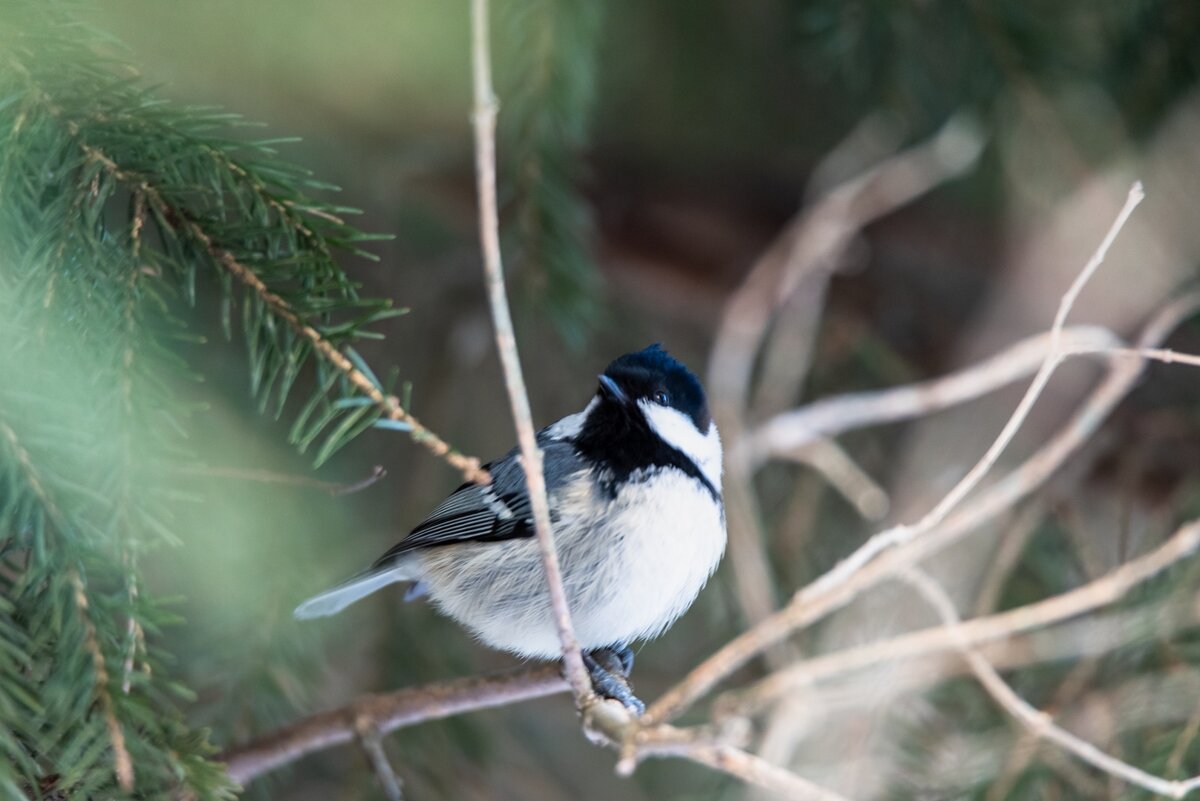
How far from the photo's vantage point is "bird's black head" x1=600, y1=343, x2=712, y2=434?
1.00 metres

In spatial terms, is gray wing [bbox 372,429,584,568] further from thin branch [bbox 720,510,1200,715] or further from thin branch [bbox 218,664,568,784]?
thin branch [bbox 720,510,1200,715]

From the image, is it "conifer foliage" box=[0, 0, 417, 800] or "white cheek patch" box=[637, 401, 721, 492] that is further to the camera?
"white cheek patch" box=[637, 401, 721, 492]

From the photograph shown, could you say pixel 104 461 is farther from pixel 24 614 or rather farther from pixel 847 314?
pixel 847 314

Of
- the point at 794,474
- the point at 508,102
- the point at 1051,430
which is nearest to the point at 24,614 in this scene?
the point at 508,102

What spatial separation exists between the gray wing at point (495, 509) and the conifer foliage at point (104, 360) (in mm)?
372

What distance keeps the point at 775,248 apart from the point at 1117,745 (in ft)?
2.61

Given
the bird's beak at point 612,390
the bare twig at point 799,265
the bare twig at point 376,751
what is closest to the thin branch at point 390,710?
the bare twig at point 376,751

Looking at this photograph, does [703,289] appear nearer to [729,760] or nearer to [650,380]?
[650,380]

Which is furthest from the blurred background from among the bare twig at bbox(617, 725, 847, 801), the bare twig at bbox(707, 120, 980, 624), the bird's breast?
the bare twig at bbox(617, 725, 847, 801)

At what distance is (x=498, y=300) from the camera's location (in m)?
0.56

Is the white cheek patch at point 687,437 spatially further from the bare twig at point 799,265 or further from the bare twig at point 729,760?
the bare twig at point 729,760

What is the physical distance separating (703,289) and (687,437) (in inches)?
29.4

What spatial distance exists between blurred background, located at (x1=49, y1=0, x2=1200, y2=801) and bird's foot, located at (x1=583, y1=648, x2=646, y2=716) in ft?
0.81

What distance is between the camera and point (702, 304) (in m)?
1.77
